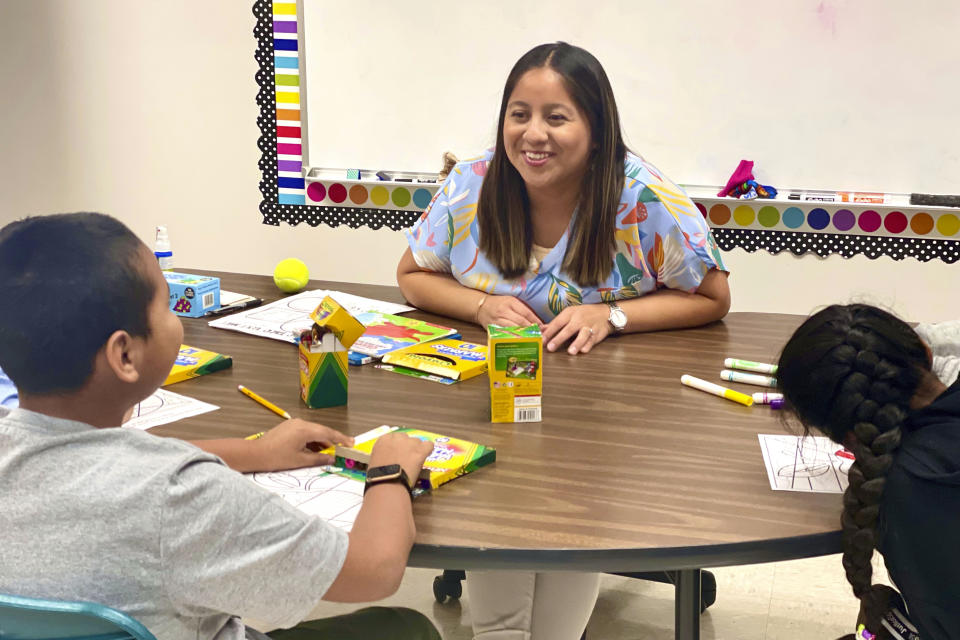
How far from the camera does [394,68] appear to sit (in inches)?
143

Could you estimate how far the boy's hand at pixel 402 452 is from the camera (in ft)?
4.16

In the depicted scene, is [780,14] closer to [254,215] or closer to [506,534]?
[254,215]

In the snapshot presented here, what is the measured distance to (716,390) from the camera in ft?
5.55

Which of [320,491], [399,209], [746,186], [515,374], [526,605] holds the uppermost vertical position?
[746,186]

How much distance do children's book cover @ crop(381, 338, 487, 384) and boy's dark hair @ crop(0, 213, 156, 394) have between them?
0.79m

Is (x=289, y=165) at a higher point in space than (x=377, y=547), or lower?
higher

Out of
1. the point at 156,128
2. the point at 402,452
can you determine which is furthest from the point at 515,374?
the point at 156,128

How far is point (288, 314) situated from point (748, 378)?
40.5 inches

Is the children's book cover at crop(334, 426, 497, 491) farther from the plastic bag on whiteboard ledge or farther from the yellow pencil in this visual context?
the plastic bag on whiteboard ledge

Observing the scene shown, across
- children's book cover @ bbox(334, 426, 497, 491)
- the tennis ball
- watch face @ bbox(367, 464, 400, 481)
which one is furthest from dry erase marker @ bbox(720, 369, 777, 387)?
the tennis ball

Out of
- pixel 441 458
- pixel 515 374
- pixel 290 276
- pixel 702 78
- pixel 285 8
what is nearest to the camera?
pixel 441 458

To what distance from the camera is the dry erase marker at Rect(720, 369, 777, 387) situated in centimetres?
174

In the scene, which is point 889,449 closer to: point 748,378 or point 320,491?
point 748,378

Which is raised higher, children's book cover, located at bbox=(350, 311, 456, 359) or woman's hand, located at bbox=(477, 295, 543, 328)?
woman's hand, located at bbox=(477, 295, 543, 328)
